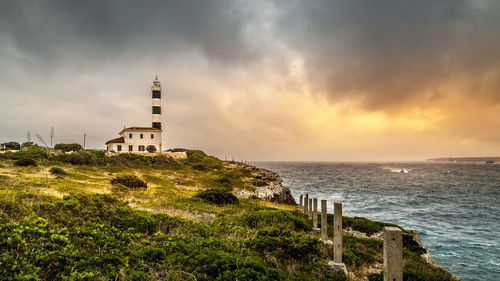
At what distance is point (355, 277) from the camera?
269 inches

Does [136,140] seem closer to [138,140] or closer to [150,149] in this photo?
[138,140]

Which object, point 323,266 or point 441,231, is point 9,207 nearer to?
point 323,266

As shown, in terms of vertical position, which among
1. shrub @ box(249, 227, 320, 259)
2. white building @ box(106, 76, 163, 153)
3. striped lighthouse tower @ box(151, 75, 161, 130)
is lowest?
shrub @ box(249, 227, 320, 259)

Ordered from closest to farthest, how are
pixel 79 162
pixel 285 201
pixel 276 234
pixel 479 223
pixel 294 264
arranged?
pixel 294 264 → pixel 276 234 → pixel 479 223 → pixel 285 201 → pixel 79 162

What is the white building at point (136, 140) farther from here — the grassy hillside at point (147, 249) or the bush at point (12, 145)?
the grassy hillside at point (147, 249)

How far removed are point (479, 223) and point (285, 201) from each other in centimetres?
1787

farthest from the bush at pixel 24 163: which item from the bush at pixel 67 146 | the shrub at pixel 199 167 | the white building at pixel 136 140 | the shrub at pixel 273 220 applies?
the bush at pixel 67 146

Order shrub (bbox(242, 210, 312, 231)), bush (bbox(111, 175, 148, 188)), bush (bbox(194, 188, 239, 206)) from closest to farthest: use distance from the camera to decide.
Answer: shrub (bbox(242, 210, 312, 231))
bush (bbox(194, 188, 239, 206))
bush (bbox(111, 175, 148, 188))

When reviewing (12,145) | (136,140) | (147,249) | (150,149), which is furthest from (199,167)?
(147,249)

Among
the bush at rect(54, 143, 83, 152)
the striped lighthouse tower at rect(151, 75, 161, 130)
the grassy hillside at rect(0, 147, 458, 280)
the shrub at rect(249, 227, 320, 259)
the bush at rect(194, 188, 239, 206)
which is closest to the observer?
the grassy hillside at rect(0, 147, 458, 280)

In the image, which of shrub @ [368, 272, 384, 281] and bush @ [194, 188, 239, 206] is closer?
shrub @ [368, 272, 384, 281]

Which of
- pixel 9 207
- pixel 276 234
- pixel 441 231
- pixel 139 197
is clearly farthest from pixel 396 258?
pixel 441 231

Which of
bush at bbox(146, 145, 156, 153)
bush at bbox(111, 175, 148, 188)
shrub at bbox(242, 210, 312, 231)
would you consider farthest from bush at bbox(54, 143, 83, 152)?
shrub at bbox(242, 210, 312, 231)

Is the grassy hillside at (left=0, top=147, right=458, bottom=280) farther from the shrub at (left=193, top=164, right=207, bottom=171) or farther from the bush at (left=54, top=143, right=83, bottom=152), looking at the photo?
the bush at (left=54, top=143, right=83, bottom=152)
